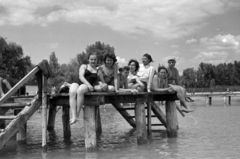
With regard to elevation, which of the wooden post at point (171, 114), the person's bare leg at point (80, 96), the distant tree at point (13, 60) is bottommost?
the wooden post at point (171, 114)

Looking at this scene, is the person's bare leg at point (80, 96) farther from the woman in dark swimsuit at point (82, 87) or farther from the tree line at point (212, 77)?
the tree line at point (212, 77)

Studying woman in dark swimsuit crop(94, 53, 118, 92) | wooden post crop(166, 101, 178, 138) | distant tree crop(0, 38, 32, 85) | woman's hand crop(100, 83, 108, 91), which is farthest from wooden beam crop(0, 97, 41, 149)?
distant tree crop(0, 38, 32, 85)

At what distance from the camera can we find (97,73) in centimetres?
973

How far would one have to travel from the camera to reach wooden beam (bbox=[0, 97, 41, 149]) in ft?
27.3

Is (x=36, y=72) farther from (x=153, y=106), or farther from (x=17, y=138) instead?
(x=153, y=106)

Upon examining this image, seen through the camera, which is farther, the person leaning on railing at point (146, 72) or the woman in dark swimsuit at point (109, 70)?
the person leaning on railing at point (146, 72)

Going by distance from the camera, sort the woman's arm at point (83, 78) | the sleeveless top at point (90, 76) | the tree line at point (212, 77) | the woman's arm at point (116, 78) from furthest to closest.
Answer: the tree line at point (212, 77), the woman's arm at point (116, 78), the sleeveless top at point (90, 76), the woman's arm at point (83, 78)

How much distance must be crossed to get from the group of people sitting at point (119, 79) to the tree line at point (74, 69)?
0.58 meters

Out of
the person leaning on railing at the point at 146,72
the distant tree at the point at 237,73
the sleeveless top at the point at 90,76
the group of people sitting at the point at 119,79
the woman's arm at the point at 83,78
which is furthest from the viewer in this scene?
the distant tree at the point at 237,73

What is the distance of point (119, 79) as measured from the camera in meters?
10.5

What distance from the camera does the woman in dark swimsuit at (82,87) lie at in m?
8.71

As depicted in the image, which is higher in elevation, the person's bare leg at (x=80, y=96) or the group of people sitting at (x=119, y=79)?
the group of people sitting at (x=119, y=79)

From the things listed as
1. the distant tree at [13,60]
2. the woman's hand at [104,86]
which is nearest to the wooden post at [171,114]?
the woman's hand at [104,86]

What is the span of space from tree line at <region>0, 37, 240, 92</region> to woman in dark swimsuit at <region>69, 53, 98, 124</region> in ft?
1.38
